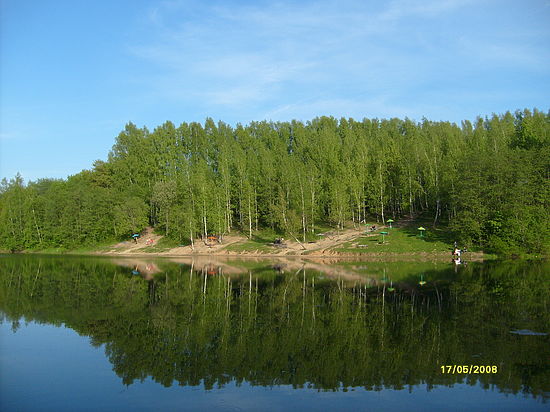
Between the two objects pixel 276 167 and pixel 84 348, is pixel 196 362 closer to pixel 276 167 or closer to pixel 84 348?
pixel 84 348

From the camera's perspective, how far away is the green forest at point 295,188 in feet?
219

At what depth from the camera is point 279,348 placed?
1916cm

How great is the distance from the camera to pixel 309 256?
68562mm

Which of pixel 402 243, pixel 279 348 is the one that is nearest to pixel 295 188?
pixel 402 243

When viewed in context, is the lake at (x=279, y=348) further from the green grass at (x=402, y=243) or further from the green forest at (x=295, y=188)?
the green forest at (x=295, y=188)

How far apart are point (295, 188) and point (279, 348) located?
62.8 metres

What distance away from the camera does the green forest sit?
66.8m

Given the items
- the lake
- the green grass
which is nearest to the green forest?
the green grass

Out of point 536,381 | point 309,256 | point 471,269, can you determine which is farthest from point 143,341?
point 309,256

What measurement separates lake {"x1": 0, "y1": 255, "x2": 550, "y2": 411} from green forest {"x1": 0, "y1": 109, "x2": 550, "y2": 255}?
32.8 metres

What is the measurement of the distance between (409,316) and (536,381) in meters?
10.1

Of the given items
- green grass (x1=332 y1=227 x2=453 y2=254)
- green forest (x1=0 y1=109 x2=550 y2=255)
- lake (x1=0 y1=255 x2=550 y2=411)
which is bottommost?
lake (x1=0 y1=255 x2=550 y2=411)

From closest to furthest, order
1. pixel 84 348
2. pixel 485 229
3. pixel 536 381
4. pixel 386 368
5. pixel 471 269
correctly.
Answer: pixel 536 381
pixel 386 368
pixel 84 348
pixel 471 269
pixel 485 229

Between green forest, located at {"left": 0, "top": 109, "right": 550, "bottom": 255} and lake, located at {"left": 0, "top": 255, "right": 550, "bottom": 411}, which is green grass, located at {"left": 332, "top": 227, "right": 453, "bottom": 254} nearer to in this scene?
green forest, located at {"left": 0, "top": 109, "right": 550, "bottom": 255}
